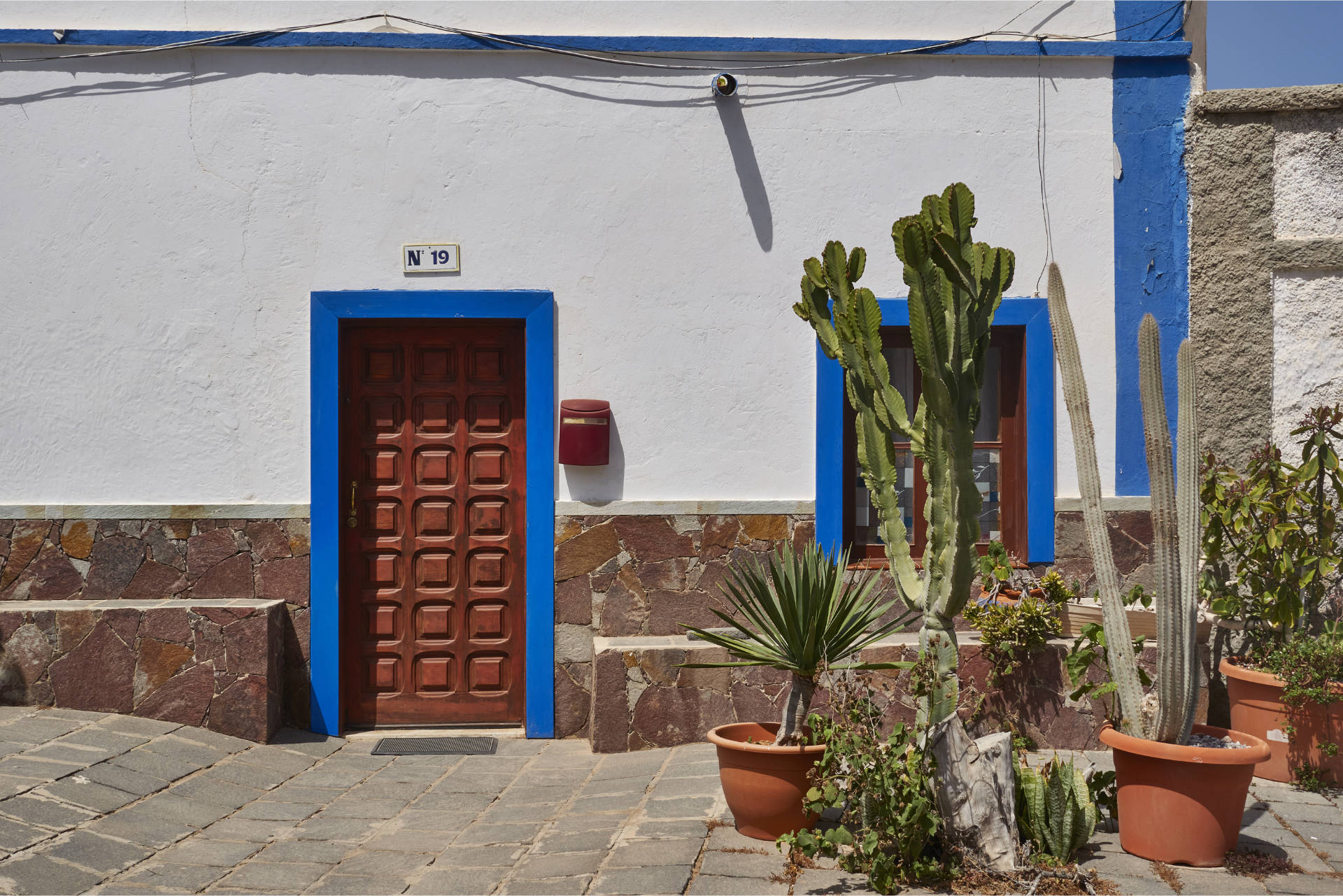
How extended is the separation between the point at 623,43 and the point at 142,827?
4.54m

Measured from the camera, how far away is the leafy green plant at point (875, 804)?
12.1 feet

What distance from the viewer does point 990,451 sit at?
247 inches

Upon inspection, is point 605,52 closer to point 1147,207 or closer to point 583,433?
point 583,433

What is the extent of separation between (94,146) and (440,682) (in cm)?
353

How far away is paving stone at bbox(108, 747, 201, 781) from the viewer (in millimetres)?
5020

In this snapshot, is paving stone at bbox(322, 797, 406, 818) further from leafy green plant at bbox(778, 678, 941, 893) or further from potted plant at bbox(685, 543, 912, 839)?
leafy green plant at bbox(778, 678, 941, 893)

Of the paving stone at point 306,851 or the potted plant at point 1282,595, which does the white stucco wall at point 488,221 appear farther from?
the paving stone at point 306,851

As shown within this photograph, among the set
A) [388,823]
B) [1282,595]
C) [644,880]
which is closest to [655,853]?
[644,880]

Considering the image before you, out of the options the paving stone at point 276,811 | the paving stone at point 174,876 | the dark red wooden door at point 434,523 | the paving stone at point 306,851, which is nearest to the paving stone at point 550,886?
the paving stone at point 306,851

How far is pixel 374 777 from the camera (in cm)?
542

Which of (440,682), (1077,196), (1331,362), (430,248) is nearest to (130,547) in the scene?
(440,682)

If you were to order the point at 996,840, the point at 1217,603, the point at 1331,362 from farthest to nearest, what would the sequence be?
the point at 1331,362 < the point at 1217,603 < the point at 996,840

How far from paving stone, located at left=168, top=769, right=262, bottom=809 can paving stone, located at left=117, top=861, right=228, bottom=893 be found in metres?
0.71

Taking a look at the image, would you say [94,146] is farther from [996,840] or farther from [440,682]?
[996,840]
